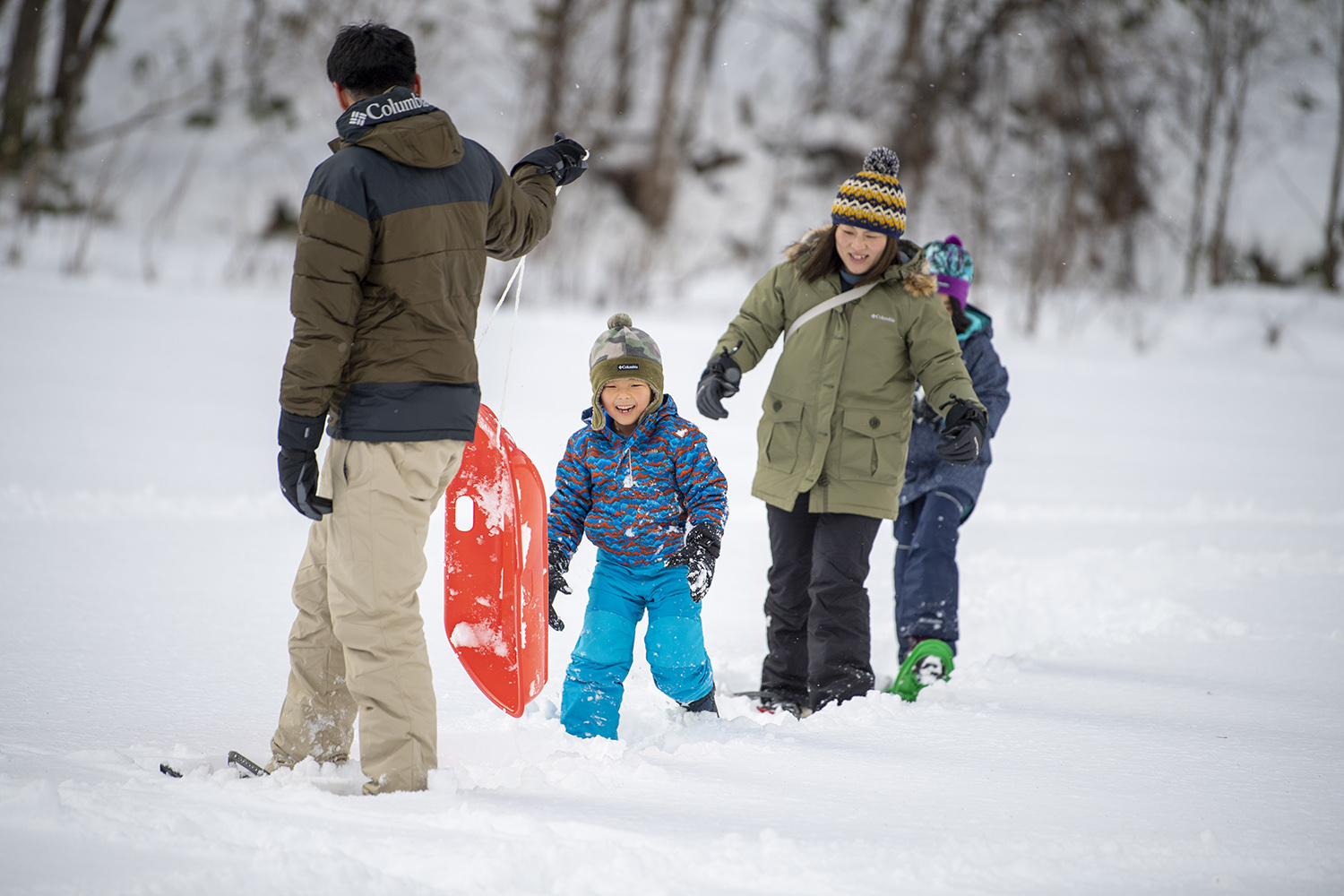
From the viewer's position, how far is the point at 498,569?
2.72 meters

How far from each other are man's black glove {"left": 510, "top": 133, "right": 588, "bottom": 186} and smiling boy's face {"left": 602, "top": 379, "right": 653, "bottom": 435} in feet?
1.83

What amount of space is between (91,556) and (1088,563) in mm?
4860

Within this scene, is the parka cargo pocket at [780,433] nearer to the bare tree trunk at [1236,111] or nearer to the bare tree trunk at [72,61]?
the bare tree trunk at [72,61]

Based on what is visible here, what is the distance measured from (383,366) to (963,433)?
172 cm

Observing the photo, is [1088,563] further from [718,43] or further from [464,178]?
[718,43]

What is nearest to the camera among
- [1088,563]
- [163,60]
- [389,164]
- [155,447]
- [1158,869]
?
[1158,869]

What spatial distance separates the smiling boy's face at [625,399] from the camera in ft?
9.37

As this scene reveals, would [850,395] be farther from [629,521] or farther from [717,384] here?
[629,521]

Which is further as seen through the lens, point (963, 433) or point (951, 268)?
point (951, 268)

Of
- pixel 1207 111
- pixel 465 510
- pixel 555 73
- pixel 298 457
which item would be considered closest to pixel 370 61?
pixel 298 457

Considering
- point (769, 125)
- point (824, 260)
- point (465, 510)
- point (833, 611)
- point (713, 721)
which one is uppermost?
point (769, 125)

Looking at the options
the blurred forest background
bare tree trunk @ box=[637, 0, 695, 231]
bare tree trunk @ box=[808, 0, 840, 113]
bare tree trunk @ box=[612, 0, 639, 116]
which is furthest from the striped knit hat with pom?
bare tree trunk @ box=[612, 0, 639, 116]

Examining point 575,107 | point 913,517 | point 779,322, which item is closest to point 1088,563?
point 913,517

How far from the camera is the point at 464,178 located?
232 cm
